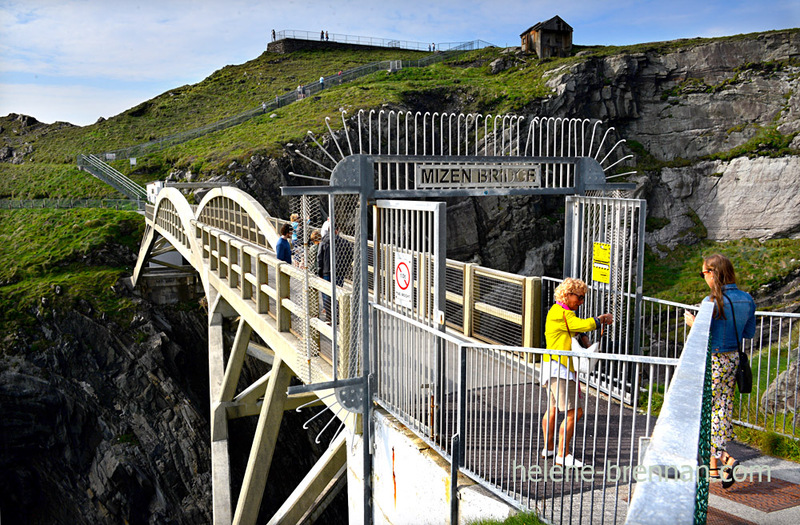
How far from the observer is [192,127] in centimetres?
4734

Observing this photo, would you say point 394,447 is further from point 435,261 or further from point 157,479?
point 157,479

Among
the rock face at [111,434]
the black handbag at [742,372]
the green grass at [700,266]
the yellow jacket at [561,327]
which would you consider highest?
the yellow jacket at [561,327]

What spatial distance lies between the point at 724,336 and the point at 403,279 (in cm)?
270

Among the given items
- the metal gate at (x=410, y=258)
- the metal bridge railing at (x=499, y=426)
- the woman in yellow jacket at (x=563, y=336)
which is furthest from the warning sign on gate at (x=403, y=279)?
the woman in yellow jacket at (x=563, y=336)

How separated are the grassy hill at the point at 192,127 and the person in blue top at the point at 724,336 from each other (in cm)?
2233

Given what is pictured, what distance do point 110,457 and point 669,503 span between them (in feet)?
60.1

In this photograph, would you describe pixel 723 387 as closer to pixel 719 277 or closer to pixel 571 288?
pixel 719 277

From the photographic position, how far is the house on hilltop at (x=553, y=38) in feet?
148

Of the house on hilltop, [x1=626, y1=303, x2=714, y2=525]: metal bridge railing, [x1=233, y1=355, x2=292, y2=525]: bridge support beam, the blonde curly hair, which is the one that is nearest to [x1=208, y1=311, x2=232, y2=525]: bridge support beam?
[x1=233, y1=355, x2=292, y2=525]: bridge support beam

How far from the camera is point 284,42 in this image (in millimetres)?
67438

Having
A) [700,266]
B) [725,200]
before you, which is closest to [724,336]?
[700,266]

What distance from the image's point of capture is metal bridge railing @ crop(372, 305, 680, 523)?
388 cm

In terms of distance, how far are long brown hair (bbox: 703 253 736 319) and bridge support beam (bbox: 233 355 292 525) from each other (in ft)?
19.9

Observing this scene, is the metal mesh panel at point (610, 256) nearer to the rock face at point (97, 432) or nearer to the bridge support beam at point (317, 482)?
the bridge support beam at point (317, 482)
